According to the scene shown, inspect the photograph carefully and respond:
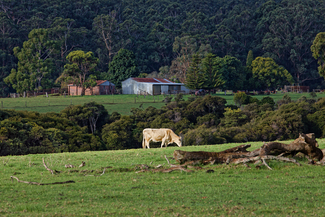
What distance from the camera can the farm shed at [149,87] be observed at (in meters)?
94.4

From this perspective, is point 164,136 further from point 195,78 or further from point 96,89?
point 96,89

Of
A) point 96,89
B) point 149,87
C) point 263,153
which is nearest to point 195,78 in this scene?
point 149,87

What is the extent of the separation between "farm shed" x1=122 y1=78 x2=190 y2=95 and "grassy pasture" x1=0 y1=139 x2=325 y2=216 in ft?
263

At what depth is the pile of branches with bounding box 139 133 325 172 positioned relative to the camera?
42.0 ft

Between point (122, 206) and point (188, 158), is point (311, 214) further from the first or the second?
point (188, 158)

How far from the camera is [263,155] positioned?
1287cm

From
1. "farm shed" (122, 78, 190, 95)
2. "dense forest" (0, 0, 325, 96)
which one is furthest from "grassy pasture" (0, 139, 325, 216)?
"dense forest" (0, 0, 325, 96)

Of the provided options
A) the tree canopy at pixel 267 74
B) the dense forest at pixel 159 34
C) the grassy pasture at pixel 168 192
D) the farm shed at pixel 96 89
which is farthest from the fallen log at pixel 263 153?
the tree canopy at pixel 267 74

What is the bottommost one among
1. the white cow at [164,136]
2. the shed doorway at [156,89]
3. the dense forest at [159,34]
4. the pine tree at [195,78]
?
the white cow at [164,136]

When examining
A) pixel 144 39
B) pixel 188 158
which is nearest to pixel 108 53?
pixel 144 39

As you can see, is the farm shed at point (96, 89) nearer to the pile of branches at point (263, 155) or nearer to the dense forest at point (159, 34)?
the dense forest at point (159, 34)

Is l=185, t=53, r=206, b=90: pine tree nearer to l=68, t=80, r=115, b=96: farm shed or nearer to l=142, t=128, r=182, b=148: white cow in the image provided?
l=68, t=80, r=115, b=96: farm shed

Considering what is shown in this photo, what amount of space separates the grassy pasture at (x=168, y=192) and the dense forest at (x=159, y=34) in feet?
316

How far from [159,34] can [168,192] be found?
5565 inches
